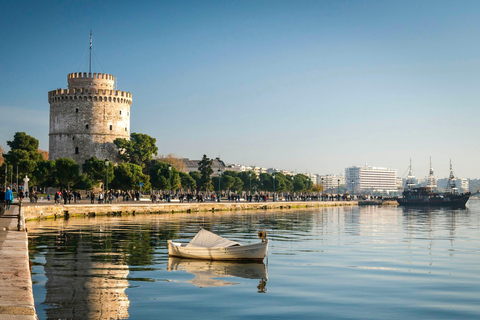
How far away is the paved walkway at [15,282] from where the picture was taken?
844 centimetres

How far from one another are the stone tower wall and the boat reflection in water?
67.2 m

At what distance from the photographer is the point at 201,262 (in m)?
19.1

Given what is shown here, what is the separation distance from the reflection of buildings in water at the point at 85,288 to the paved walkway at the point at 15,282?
815 mm

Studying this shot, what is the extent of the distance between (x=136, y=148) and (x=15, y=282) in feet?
256

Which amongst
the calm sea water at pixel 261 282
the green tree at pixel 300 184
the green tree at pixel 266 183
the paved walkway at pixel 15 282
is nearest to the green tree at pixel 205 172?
the green tree at pixel 266 183

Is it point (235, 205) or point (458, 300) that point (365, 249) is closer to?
point (458, 300)

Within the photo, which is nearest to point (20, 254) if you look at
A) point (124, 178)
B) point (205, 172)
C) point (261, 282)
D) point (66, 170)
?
point (261, 282)

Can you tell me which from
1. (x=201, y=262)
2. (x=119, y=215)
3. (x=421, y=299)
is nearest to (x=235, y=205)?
(x=119, y=215)

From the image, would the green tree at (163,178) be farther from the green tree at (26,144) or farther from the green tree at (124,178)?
the green tree at (26,144)

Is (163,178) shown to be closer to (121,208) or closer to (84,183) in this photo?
(84,183)

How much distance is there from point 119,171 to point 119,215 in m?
22.6

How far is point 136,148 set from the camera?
87.8 m

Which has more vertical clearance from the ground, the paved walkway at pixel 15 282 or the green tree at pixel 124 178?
the green tree at pixel 124 178

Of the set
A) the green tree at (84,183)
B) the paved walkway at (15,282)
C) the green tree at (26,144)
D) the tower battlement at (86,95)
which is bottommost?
the paved walkway at (15,282)
